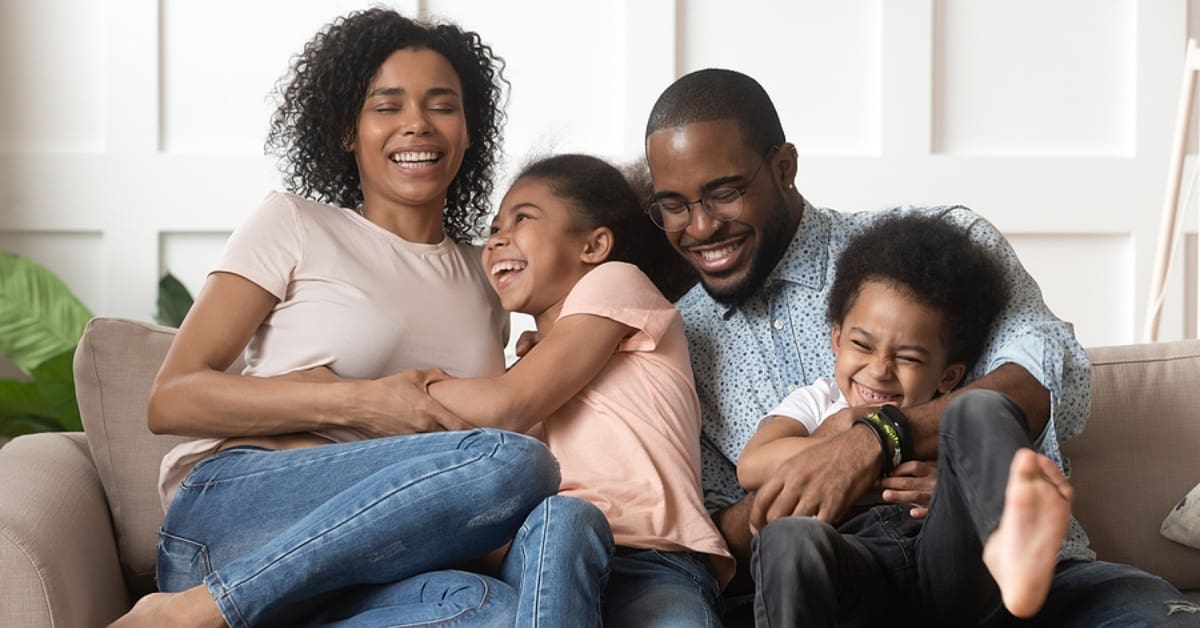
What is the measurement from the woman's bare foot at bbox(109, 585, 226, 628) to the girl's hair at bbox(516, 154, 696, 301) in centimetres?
75

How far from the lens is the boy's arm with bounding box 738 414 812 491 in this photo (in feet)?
5.77

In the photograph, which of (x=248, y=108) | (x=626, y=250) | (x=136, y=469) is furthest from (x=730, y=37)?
(x=136, y=469)

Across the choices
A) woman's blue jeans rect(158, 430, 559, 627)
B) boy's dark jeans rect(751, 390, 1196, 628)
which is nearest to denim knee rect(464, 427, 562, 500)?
woman's blue jeans rect(158, 430, 559, 627)

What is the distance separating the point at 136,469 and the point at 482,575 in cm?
61

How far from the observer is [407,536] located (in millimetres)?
1599

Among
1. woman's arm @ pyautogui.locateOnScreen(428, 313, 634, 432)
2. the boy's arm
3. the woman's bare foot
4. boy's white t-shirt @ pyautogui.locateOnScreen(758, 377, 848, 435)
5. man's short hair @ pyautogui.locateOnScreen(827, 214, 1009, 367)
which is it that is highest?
man's short hair @ pyautogui.locateOnScreen(827, 214, 1009, 367)

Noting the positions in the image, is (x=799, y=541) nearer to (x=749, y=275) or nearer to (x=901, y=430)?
(x=901, y=430)

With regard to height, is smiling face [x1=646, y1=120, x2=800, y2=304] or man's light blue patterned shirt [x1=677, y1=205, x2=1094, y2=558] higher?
smiling face [x1=646, y1=120, x2=800, y2=304]

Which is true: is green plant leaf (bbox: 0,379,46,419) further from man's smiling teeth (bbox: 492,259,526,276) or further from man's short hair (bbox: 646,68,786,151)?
man's short hair (bbox: 646,68,786,151)

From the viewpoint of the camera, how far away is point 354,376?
1904 millimetres

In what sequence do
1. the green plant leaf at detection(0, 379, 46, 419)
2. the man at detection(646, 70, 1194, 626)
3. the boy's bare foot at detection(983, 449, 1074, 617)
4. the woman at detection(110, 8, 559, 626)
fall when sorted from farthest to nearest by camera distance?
the green plant leaf at detection(0, 379, 46, 419)
the man at detection(646, 70, 1194, 626)
the woman at detection(110, 8, 559, 626)
the boy's bare foot at detection(983, 449, 1074, 617)

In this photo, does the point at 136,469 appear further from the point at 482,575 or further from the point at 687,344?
the point at 687,344

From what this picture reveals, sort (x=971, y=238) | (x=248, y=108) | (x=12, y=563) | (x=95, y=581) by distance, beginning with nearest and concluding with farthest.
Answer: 1. (x=12, y=563)
2. (x=95, y=581)
3. (x=971, y=238)
4. (x=248, y=108)

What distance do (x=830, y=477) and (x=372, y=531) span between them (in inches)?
22.1
